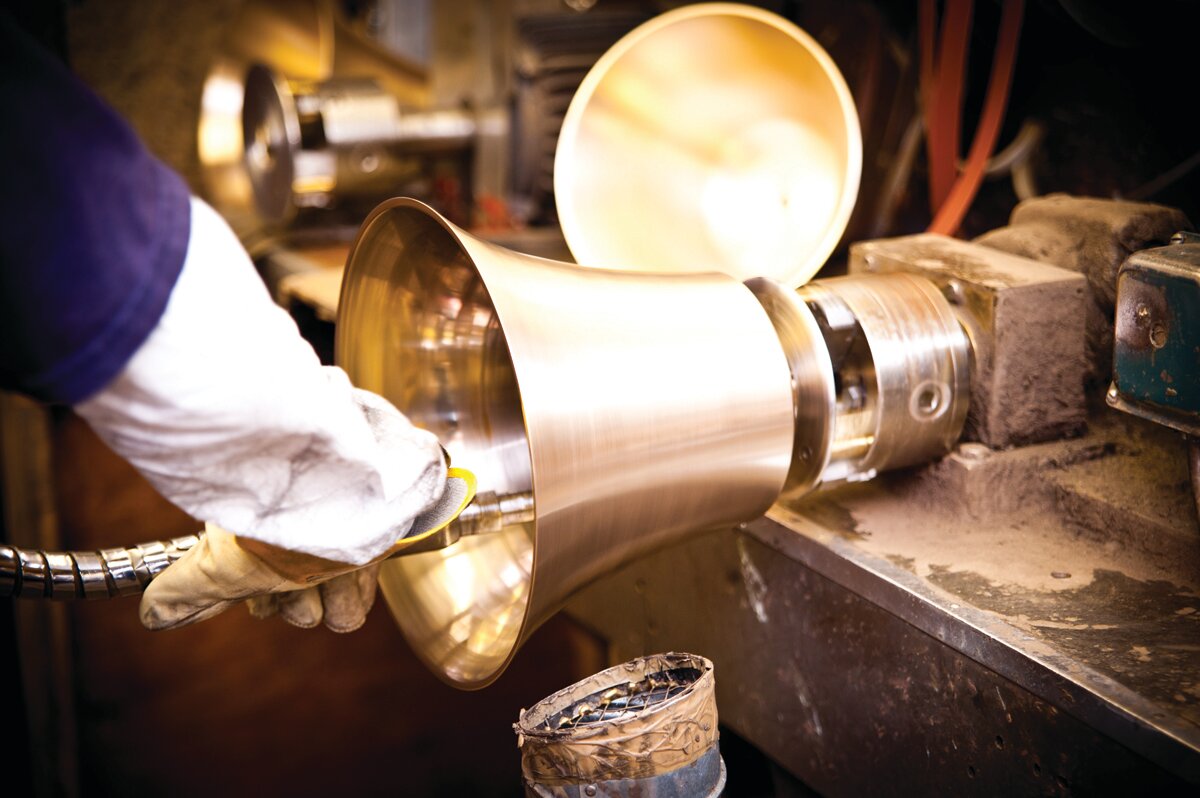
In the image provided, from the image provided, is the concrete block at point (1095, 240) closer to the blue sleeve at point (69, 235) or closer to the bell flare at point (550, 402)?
the bell flare at point (550, 402)

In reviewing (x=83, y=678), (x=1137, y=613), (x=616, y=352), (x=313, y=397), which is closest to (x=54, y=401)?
(x=313, y=397)

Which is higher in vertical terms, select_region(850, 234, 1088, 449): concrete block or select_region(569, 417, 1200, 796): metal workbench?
select_region(850, 234, 1088, 449): concrete block

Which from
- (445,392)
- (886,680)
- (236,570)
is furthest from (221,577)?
(886,680)

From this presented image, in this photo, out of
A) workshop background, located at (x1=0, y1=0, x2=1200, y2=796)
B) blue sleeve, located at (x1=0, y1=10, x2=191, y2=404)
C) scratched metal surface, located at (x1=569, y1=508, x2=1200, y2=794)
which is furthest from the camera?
workshop background, located at (x1=0, y1=0, x2=1200, y2=796)

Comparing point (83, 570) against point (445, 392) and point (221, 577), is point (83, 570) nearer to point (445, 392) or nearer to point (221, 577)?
point (221, 577)

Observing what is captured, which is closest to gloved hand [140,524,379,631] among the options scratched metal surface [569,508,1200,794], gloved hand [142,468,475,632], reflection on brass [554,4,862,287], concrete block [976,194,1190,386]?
gloved hand [142,468,475,632]

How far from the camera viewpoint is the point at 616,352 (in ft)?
2.63

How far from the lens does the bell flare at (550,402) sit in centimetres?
76

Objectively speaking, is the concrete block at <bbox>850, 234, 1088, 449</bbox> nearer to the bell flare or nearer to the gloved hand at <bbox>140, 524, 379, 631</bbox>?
the bell flare

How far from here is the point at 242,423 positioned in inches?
23.4

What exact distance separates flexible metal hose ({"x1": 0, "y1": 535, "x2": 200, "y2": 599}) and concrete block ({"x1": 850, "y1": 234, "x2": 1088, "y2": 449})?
0.74 metres

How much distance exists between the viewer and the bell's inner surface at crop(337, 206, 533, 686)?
3.16 feet

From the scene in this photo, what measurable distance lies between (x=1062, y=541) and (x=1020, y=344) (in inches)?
7.7

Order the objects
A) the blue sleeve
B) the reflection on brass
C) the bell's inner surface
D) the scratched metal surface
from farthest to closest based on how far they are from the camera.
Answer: the reflection on brass, the bell's inner surface, the scratched metal surface, the blue sleeve
